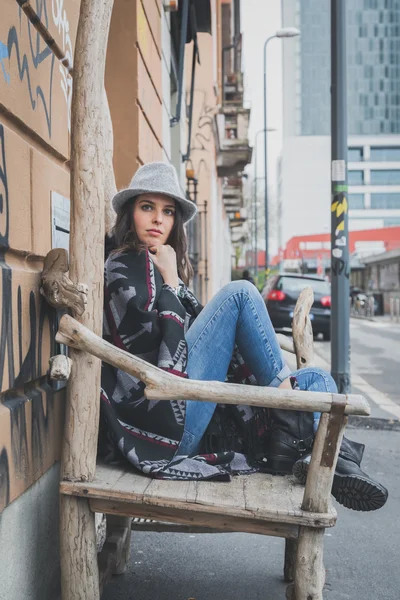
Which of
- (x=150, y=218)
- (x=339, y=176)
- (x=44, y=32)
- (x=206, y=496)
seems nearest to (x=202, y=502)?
(x=206, y=496)

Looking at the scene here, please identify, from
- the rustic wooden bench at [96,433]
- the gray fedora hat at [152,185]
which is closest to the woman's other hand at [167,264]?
the gray fedora hat at [152,185]

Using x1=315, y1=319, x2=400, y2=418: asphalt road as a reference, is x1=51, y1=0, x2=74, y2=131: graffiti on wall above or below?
above

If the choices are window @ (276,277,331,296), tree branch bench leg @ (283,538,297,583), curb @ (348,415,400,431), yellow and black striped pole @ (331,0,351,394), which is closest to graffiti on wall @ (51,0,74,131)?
tree branch bench leg @ (283,538,297,583)

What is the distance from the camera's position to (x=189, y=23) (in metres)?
8.61

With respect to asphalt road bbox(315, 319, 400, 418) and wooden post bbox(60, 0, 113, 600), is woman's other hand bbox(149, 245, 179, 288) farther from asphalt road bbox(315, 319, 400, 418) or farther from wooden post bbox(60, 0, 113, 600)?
asphalt road bbox(315, 319, 400, 418)

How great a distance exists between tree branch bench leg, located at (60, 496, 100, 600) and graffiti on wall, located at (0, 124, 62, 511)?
168mm

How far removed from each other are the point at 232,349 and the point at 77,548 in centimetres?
87

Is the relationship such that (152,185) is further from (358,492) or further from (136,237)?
(358,492)

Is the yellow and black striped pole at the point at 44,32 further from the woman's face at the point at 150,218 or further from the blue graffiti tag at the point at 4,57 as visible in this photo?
the woman's face at the point at 150,218

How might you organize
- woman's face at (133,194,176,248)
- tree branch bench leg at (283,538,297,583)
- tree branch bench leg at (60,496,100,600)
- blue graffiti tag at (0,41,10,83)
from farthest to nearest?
tree branch bench leg at (283,538,297,583)
woman's face at (133,194,176,248)
tree branch bench leg at (60,496,100,600)
blue graffiti tag at (0,41,10,83)

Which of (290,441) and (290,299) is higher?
(290,299)

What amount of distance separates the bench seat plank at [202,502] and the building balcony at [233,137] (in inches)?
657

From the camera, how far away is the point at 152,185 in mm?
2654

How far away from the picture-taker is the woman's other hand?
2.54 m
